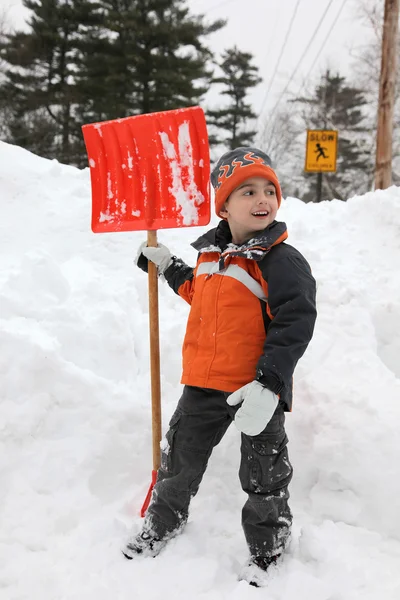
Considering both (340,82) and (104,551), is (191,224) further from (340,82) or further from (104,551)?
(340,82)

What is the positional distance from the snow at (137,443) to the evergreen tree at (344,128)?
15.0 meters

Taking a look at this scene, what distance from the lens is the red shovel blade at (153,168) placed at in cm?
217

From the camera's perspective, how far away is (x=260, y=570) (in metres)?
1.80

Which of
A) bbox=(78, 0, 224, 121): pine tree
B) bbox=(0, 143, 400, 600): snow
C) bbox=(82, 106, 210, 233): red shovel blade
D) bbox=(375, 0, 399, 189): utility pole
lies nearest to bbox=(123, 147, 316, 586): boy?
bbox=(0, 143, 400, 600): snow

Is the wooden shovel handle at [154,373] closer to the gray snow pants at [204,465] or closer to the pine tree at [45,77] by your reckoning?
the gray snow pants at [204,465]

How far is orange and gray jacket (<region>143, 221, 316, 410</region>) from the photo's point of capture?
160 cm

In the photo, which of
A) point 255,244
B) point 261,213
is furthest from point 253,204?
point 255,244

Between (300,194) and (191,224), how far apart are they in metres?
23.8

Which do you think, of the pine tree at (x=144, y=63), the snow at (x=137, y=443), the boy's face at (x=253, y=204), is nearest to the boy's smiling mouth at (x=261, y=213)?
the boy's face at (x=253, y=204)

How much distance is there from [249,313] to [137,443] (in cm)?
110

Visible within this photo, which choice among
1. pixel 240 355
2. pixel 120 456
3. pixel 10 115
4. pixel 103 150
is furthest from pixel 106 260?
pixel 10 115

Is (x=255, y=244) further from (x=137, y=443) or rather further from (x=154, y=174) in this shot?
(x=137, y=443)

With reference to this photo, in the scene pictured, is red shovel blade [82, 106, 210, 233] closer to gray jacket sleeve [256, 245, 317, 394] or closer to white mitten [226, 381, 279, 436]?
gray jacket sleeve [256, 245, 317, 394]

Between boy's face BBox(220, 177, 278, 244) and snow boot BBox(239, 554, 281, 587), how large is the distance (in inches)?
50.5
